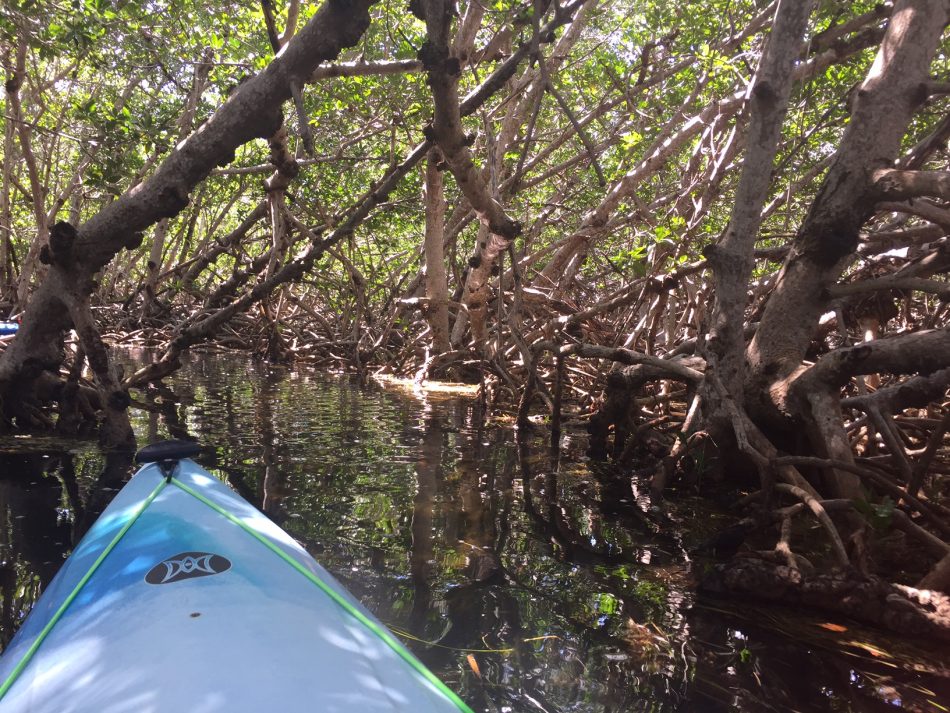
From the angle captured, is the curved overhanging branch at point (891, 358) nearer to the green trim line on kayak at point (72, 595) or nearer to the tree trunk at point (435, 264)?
the green trim line on kayak at point (72, 595)

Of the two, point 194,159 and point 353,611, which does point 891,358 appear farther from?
point 194,159

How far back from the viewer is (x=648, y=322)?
19.8 feet

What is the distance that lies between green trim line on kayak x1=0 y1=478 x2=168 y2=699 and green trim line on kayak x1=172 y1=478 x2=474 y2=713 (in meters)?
0.19

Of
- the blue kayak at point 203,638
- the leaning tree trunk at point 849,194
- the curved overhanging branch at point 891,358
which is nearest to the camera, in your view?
the blue kayak at point 203,638

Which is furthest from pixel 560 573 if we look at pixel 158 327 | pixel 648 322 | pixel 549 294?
pixel 158 327

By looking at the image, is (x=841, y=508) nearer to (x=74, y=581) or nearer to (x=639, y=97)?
(x=74, y=581)

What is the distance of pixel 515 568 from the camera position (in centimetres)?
303

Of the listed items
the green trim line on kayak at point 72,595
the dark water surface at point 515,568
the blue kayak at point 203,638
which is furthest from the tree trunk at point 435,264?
the blue kayak at point 203,638

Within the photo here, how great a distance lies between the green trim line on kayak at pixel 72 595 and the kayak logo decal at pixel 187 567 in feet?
0.63

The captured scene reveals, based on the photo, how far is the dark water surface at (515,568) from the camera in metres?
2.13

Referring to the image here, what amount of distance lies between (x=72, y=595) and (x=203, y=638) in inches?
22.4

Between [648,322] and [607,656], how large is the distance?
410 cm

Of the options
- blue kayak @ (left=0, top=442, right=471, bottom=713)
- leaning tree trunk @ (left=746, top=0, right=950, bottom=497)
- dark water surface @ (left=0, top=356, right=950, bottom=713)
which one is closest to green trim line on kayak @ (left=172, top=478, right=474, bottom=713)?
blue kayak @ (left=0, top=442, right=471, bottom=713)

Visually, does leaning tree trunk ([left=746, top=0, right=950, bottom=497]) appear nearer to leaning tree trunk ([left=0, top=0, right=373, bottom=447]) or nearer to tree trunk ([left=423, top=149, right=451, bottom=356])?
leaning tree trunk ([left=0, top=0, right=373, bottom=447])
